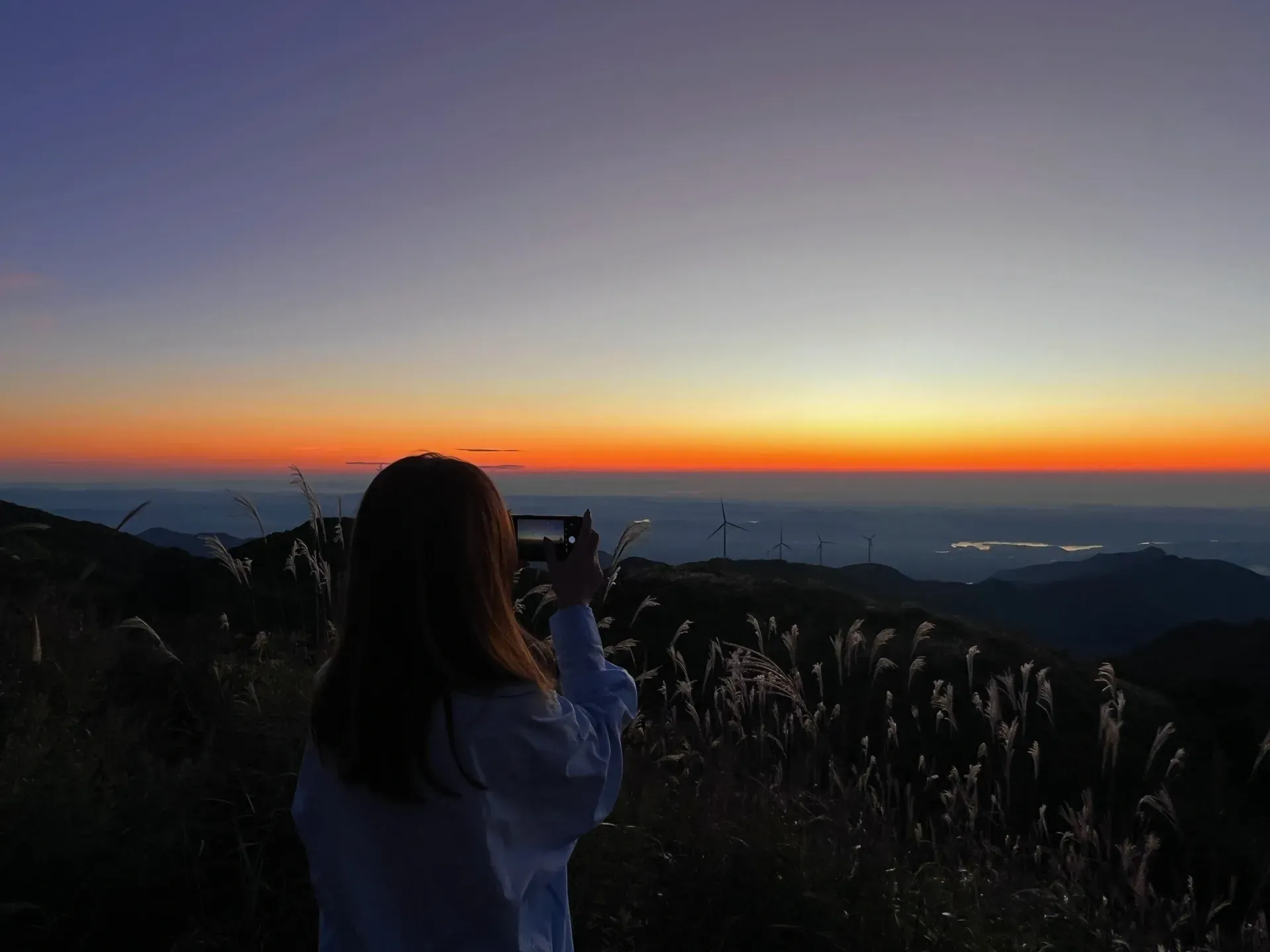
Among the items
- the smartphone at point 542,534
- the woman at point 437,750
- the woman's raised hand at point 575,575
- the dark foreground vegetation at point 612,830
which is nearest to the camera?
the woman at point 437,750

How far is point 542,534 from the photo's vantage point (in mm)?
2451

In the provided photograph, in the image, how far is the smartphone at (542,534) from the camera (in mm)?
2369

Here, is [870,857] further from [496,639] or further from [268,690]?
[268,690]

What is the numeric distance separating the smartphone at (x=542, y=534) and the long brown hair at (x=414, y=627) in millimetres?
382

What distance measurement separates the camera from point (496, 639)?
184 cm

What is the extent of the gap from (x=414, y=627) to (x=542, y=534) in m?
0.68

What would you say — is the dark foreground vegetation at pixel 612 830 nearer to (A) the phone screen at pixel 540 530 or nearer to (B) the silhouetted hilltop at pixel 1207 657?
(A) the phone screen at pixel 540 530

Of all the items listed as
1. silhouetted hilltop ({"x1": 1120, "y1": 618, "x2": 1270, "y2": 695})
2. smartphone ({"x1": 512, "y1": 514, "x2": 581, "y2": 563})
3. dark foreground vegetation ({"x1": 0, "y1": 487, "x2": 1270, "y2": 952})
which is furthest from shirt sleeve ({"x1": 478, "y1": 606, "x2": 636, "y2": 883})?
silhouetted hilltop ({"x1": 1120, "y1": 618, "x2": 1270, "y2": 695})

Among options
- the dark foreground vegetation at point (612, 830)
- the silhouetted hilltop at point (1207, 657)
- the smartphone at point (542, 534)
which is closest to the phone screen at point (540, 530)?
the smartphone at point (542, 534)

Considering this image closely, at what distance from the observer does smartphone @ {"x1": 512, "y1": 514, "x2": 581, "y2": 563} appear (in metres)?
2.37

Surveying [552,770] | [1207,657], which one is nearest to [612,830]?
[552,770]

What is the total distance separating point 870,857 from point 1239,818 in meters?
10.2

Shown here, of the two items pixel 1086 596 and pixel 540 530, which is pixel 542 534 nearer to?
pixel 540 530

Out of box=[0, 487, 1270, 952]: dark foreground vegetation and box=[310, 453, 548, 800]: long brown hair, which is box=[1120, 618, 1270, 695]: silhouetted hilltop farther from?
box=[310, 453, 548, 800]: long brown hair
